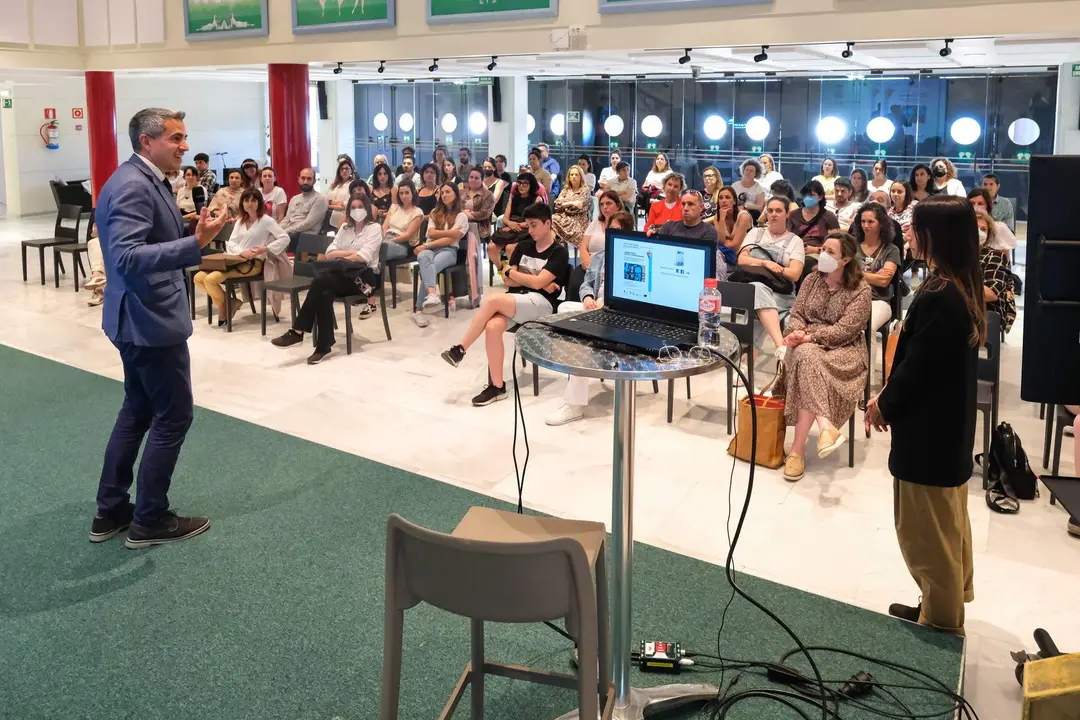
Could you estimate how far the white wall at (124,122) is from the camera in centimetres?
1727

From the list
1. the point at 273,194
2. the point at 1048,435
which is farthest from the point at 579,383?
the point at 273,194

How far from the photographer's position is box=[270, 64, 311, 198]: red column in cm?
1027

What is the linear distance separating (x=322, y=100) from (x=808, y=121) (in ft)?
33.7

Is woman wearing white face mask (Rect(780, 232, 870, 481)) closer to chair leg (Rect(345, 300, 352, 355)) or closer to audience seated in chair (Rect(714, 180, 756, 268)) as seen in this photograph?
audience seated in chair (Rect(714, 180, 756, 268))

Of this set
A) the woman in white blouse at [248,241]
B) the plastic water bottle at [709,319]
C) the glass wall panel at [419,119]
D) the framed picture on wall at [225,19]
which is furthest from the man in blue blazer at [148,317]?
the glass wall panel at [419,119]

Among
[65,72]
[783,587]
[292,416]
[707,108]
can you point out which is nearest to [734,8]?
[292,416]

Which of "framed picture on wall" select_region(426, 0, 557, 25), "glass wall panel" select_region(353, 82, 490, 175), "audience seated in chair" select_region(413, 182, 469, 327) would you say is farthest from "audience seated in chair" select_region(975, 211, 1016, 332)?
"glass wall panel" select_region(353, 82, 490, 175)

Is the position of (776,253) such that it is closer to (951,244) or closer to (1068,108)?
(951,244)

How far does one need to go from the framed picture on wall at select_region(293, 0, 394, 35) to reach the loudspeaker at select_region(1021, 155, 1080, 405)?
7.40 m

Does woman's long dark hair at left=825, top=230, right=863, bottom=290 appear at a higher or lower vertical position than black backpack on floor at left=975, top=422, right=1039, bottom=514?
higher

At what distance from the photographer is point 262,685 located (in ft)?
9.89

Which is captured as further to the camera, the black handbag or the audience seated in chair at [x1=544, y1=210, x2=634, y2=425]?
the black handbag

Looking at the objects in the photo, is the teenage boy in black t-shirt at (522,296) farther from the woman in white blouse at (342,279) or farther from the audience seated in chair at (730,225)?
the audience seated in chair at (730,225)

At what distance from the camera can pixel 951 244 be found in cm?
300
